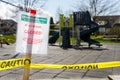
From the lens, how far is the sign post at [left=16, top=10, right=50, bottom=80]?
7.06m

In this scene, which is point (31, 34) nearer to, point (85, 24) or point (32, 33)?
point (32, 33)

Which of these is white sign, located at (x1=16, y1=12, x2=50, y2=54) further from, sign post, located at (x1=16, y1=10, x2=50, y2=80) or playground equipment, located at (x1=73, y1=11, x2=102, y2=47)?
playground equipment, located at (x1=73, y1=11, x2=102, y2=47)

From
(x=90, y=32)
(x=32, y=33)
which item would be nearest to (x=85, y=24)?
(x=90, y=32)

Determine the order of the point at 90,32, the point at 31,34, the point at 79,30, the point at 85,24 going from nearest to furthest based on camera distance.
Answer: the point at 31,34 → the point at 90,32 → the point at 79,30 → the point at 85,24

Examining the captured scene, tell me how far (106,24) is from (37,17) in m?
105

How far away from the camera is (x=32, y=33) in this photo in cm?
711

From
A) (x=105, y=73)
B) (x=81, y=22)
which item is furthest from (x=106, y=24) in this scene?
(x=105, y=73)

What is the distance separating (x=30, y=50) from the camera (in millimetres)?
7078

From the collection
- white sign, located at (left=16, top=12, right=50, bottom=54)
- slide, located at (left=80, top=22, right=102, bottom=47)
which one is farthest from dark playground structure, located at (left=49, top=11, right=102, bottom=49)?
white sign, located at (left=16, top=12, right=50, bottom=54)

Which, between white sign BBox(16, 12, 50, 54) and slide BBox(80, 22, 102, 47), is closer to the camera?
white sign BBox(16, 12, 50, 54)

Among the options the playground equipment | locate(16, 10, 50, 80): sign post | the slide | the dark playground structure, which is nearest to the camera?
locate(16, 10, 50, 80): sign post

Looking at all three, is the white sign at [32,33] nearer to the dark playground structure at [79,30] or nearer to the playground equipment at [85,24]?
the dark playground structure at [79,30]

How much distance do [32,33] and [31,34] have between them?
0.10 feet

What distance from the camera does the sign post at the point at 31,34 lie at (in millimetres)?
7059
